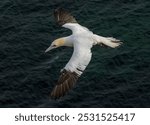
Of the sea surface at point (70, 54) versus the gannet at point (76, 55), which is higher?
the gannet at point (76, 55)

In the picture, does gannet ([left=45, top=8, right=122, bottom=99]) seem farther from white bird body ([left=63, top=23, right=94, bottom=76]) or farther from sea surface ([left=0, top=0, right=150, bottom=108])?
sea surface ([left=0, top=0, right=150, bottom=108])

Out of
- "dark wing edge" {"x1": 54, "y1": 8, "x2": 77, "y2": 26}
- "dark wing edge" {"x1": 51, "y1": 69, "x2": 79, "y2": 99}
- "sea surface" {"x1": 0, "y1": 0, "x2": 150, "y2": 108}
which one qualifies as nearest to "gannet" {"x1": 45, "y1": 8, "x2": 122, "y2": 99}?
"dark wing edge" {"x1": 51, "y1": 69, "x2": 79, "y2": 99}

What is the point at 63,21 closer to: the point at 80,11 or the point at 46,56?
the point at 46,56

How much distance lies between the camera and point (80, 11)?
6138 cm

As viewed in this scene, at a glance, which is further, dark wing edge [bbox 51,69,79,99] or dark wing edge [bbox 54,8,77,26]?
dark wing edge [bbox 54,8,77,26]

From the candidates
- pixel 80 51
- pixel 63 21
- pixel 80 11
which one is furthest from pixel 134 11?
pixel 80 51

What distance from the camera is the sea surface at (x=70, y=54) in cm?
5019

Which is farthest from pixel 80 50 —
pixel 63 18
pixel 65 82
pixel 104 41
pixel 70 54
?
pixel 70 54

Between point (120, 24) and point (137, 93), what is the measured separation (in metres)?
11.6

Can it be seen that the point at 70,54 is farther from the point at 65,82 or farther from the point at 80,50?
the point at 65,82

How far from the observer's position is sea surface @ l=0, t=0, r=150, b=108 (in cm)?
5019

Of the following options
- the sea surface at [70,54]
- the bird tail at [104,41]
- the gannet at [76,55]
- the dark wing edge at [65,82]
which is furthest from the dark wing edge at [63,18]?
the dark wing edge at [65,82]

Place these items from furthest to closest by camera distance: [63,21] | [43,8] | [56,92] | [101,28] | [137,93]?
[43,8], [101,28], [137,93], [63,21], [56,92]

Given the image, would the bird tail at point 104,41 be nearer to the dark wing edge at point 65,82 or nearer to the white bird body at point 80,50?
the white bird body at point 80,50
